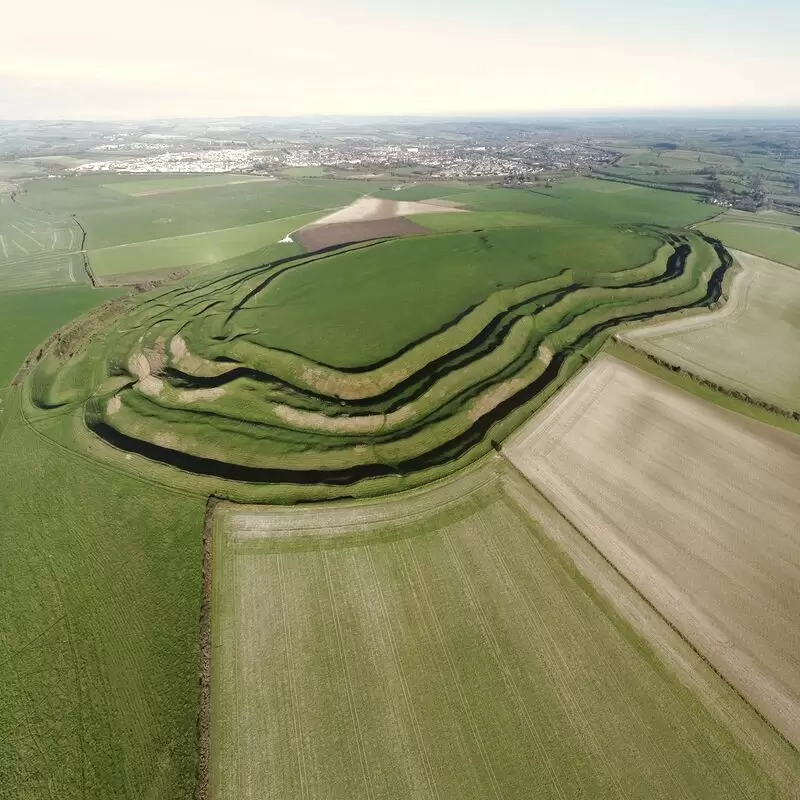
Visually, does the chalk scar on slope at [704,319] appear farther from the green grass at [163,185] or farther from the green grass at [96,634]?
the green grass at [163,185]

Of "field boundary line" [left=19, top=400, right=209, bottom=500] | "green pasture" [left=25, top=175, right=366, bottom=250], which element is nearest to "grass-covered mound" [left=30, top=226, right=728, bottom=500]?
"field boundary line" [left=19, top=400, right=209, bottom=500]

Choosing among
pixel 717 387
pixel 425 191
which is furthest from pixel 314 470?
pixel 425 191

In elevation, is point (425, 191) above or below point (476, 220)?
above

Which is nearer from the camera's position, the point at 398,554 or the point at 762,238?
the point at 398,554

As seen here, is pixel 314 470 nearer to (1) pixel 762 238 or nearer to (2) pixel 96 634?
(2) pixel 96 634

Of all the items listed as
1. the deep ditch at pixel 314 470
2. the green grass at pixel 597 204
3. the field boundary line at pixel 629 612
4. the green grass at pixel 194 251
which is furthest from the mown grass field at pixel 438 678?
the green grass at pixel 597 204

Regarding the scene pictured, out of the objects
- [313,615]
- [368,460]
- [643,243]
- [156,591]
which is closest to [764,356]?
[643,243]
